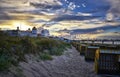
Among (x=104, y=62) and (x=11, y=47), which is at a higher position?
(x=11, y=47)

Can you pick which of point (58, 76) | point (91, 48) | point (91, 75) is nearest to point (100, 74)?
point (91, 75)

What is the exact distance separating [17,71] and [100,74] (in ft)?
23.9

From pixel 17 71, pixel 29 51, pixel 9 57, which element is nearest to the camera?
pixel 17 71

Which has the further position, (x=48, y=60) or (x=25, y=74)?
(x=48, y=60)

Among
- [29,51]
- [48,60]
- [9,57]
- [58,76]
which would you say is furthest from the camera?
[48,60]

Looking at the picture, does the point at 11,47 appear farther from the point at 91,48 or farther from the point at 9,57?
the point at 91,48

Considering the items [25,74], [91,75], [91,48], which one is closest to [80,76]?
[91,75]

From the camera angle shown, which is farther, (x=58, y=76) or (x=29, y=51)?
(x=29, y=51)

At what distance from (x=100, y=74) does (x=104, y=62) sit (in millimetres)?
934

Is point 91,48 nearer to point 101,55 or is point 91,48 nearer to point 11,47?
point 101,55

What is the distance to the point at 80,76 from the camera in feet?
61.5

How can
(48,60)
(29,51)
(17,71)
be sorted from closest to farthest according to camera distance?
(17,71) → (29,51) → (48,60)

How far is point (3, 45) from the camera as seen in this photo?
18062 mm

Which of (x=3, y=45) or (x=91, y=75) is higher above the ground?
(x=3, y=45)
